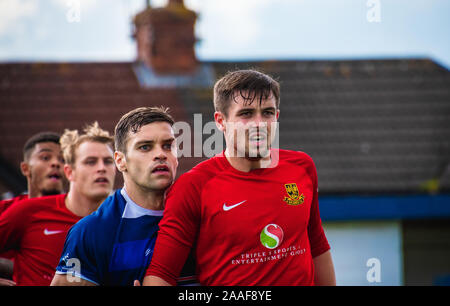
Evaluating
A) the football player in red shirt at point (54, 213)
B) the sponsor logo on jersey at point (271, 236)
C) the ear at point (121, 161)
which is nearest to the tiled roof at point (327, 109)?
the football player in red shirt at point (54, 213)

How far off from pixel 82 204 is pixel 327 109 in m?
6.96

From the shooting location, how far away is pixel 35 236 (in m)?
3.80

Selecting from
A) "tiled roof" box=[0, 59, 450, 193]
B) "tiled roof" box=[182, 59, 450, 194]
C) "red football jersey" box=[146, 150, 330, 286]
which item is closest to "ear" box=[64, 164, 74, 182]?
"red football jersey" box=[146, 150, 330, 286]

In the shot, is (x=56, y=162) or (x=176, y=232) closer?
(x=176, y=232)

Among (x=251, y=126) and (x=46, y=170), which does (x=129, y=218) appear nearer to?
(x=251, y=126)

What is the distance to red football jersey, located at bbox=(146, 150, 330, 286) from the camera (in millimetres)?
2539

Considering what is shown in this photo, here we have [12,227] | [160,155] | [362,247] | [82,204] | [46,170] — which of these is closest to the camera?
[160,155]

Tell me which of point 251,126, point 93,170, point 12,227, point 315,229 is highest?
point 93,170

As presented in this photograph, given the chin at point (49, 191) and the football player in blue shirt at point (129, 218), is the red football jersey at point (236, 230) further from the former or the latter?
the chin at point (49, 191)

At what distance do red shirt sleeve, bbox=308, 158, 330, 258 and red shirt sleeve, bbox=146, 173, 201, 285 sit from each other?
2.43 ft

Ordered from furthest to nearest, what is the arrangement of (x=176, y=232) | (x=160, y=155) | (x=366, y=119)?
(x=366, y=119) < (x=160, y=155) < (x=176, y=232)

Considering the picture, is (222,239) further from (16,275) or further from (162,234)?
(16,275)

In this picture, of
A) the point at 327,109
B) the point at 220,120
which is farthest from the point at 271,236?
the point at 327,109

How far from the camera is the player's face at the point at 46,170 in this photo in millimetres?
4523
